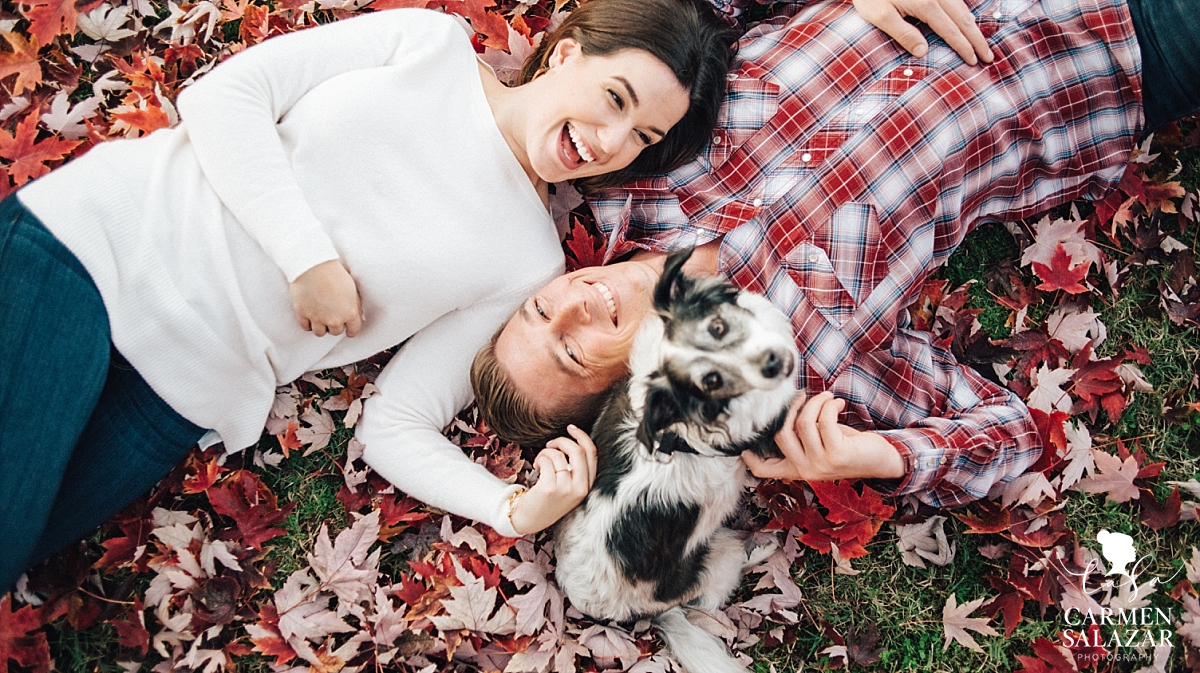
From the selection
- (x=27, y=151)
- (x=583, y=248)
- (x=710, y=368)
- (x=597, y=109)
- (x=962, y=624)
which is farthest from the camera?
(x=583, y=248)

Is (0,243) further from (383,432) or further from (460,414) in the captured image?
(460,414)

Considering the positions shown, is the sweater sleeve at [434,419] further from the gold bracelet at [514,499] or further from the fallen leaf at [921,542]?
the fallen leaf at [921,542]

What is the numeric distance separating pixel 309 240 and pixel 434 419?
119cm

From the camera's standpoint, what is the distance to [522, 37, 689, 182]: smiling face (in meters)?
3.31

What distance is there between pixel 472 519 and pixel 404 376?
34.3 inches

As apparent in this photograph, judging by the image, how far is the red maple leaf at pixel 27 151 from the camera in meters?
3.75

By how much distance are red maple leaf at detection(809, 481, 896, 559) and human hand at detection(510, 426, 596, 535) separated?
1.42 m

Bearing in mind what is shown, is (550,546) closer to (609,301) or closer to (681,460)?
(681,460)

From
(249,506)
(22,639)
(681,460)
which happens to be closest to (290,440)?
(249,506)

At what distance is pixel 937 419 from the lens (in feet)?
12.2

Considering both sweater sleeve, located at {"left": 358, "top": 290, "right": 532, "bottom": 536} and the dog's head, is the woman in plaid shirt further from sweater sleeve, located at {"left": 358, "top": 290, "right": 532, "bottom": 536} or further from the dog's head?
the dog's head

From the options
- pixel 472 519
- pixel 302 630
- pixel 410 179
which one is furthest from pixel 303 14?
pixel 302 630

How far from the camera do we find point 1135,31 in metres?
3.86

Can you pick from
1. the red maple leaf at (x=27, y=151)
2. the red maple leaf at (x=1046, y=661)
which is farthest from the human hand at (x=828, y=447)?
the red maple leaf at (x=27, y=151)
